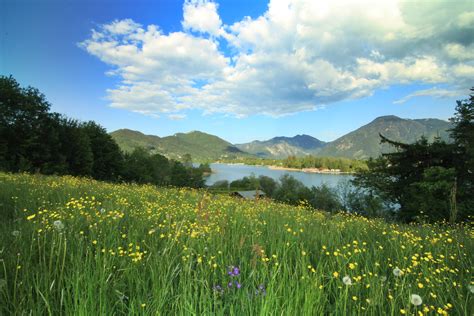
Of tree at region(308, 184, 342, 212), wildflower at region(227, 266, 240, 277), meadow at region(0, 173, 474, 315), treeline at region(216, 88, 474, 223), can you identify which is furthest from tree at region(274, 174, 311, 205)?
wildflower at region(227, 266, 240, 277)

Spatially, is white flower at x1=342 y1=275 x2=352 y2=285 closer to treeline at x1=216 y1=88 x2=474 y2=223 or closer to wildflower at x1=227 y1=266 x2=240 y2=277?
wildflower at x1=227 y1=266 x2=240 y2=277

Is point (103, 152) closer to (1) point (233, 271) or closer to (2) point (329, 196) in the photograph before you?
(2) point (329, 196)

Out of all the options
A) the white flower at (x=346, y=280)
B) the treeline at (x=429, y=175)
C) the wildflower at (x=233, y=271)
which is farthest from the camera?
the treeline at (x=429, y=175)

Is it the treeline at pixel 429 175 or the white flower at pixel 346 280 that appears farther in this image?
the treeline at pixel 429 175

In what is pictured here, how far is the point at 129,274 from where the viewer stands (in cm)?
245

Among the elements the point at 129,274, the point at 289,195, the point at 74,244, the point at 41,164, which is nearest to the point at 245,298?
the point at 129,274

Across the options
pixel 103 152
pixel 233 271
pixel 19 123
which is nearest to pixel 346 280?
pixel 233 271

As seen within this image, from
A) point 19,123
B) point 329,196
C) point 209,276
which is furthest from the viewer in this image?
point 329,196

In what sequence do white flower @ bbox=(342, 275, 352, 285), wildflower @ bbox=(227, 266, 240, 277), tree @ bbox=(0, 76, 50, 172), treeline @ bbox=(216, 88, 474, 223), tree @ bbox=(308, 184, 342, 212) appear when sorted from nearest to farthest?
1. white flower @ bbox=(342, 275, 352, 285)
2. wildflower @ bbox=(227, 266, 240, 277)
3. treeline @ bbox=(216, 88, 474, 223)
4. tree @ bbox=(0, 76, 50, 172)
5. tree @ bbox=(308, 184, 342, 212)

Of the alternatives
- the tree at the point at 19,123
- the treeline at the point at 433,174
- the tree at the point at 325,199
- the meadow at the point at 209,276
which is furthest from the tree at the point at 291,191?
the meadow at the point at 209,276

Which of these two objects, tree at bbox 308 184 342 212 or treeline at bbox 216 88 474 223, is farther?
tree at bbox 308 184 342 212

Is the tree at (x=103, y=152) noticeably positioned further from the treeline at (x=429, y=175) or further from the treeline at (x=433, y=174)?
the treeline at (x=433, y=174)

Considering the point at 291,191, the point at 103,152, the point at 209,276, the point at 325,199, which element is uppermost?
the point at 103,152

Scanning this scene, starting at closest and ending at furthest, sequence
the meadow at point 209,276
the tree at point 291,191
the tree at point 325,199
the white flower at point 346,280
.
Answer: the meadow at point 209,276 → the white flower at point 346,280 → the tree at point 325,199 → the tree at point 291,191
